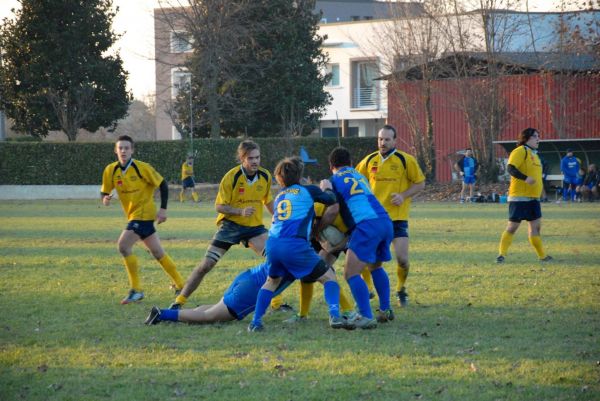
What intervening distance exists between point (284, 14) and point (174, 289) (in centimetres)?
3291

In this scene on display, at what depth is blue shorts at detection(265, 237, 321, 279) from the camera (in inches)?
323

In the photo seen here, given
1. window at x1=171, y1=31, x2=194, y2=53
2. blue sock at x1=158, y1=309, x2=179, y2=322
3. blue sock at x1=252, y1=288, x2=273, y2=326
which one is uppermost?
window at x1=171, y1=31, x2=194, y2=53

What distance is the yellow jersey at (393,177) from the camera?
10000 millimetres

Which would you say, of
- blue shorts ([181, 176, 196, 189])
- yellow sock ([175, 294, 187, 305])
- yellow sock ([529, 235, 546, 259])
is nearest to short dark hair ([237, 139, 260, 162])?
yellow sock ([175, 294, 187, 305])

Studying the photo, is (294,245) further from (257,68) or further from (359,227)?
(257,68)

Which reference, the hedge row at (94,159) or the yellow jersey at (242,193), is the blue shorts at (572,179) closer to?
the hedge row at (94,159)

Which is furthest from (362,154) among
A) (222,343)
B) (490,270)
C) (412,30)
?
(222,343)

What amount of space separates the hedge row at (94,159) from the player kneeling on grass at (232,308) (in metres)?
30.8

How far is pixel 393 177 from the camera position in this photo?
1008cm

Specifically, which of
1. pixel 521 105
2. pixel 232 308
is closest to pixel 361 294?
pixel 232 308

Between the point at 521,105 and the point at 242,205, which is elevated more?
the point at 521,105

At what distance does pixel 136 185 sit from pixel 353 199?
11.2 ft

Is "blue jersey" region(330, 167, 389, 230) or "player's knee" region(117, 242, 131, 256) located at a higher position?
"blue jersey" region(330, 167, 389, 230)

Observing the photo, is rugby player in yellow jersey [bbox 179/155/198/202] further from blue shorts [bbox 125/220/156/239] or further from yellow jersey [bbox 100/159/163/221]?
blue shorts [bbox 125/220/156/239]
